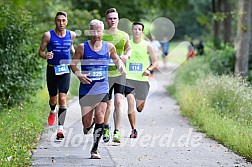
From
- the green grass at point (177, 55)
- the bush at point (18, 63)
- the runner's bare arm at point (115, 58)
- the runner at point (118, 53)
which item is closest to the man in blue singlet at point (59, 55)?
the runner at point (118, 53)

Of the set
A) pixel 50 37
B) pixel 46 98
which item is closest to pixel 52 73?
pixel 50 37

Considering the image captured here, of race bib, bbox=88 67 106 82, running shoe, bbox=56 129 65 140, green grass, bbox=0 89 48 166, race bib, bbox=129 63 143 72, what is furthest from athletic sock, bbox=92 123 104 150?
race bib, bbox=129 63 143 72

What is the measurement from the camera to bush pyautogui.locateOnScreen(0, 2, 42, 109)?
1427 cm

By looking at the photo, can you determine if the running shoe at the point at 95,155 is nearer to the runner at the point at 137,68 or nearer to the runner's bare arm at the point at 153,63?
the runner at the point at 137,68

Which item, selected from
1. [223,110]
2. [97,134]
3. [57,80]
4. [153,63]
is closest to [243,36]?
[223,110]

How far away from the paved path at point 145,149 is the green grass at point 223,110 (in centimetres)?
20

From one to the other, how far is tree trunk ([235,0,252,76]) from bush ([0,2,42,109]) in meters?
6.76

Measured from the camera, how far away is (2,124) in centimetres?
1116

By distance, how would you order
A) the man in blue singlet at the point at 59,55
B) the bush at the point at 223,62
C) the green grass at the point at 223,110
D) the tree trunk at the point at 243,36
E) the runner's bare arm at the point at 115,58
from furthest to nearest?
the bush at the point at 223,62
the tree trunk at the point at 243,36
the man in blue singlet at the point at 59,55
the green grass at the point at 223,110
the runner's bare arm at the point at 115,58

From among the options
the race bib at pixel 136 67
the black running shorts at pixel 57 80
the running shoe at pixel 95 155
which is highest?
the race bib at pixel 136 67

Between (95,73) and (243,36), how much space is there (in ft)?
37.3

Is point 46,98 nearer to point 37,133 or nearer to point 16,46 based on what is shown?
point 16,46

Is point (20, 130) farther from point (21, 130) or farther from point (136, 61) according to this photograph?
point (136, 61)

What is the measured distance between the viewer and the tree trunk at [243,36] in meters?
19.8
